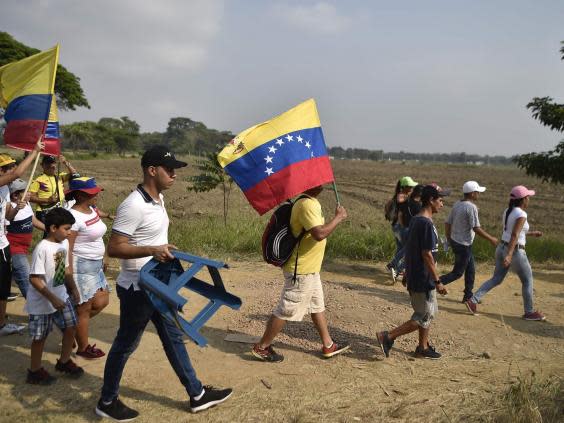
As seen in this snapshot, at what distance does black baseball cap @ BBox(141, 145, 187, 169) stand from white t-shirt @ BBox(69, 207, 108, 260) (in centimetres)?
131

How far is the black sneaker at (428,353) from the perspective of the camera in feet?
14.8

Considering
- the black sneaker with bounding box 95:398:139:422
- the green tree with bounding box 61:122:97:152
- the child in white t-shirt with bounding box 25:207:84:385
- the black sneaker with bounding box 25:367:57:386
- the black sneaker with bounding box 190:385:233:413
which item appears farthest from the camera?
the green tree with bounding box 61:122:97:152

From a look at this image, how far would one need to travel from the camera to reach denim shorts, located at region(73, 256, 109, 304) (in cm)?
413

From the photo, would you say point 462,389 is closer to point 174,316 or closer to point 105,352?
point 174,316

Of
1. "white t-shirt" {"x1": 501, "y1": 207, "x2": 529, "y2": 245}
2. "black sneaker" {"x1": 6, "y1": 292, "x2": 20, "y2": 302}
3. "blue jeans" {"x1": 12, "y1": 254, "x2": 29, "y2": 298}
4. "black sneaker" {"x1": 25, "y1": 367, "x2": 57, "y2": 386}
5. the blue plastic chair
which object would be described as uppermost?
"white t-shirt" {"x1": 501, "y1": 207, "x2": 529, "y2": 245}

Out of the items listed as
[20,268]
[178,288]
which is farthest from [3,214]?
[178,288]

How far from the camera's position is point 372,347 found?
4.82m

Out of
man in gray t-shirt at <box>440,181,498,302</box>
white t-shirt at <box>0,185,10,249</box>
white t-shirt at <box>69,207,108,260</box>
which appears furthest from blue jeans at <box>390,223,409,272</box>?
white t-shirt at <box>0,185,10,249</box>

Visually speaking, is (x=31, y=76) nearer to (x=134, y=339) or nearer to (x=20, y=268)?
(x=20, y=268)

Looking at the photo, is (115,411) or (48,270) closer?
(115,411)

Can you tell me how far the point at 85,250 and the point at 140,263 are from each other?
125cm

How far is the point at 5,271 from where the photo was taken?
15.5 ft

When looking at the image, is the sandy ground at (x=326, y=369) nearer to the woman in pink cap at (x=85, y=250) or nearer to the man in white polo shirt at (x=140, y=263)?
the man in white polo shirt at (x=140, y=263)

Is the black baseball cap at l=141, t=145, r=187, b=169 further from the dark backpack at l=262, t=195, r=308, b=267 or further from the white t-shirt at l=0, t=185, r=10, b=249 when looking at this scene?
the white t-shirt at l=0, t=185, r=10, b=249
